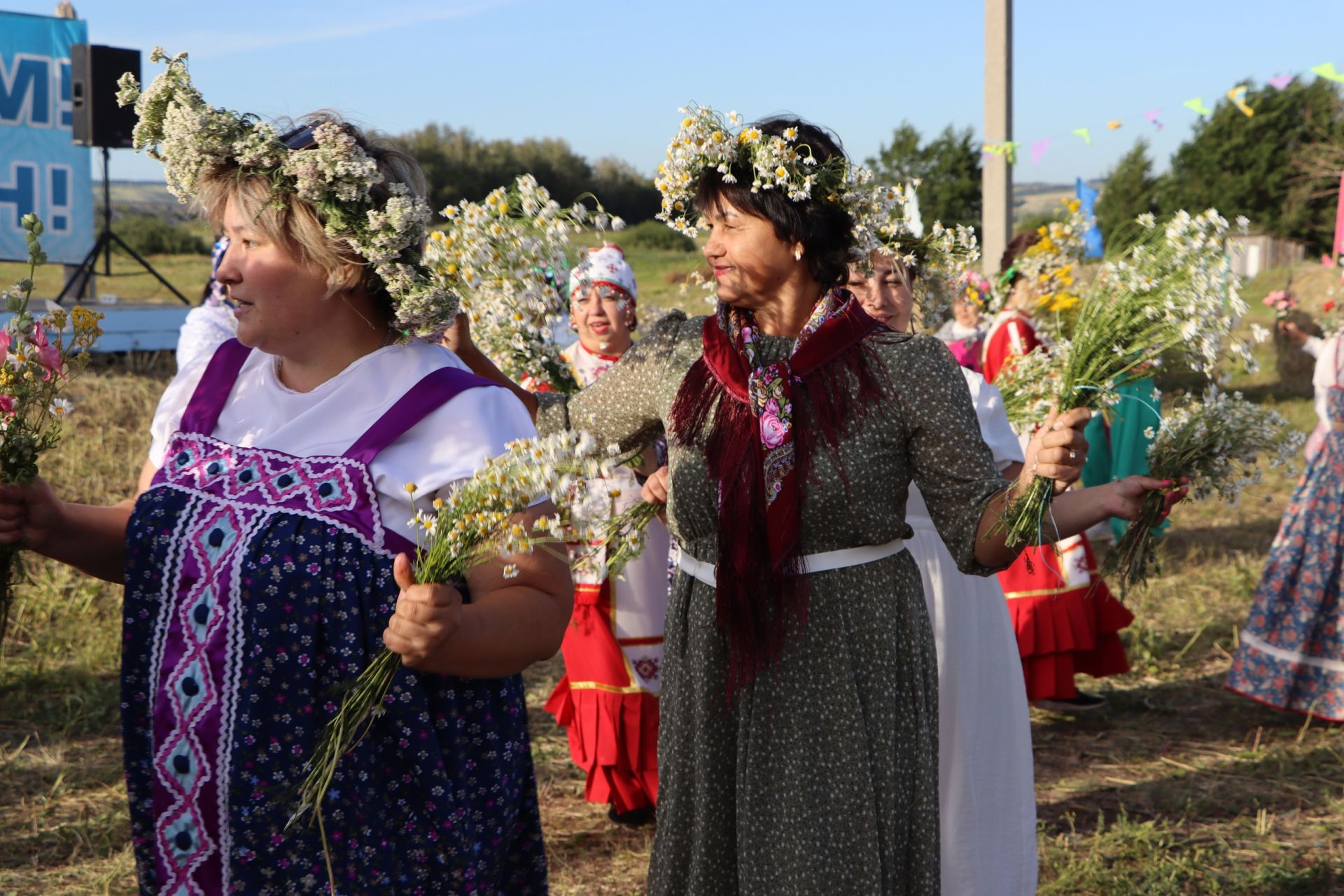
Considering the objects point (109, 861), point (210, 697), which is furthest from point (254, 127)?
point (109, 861)

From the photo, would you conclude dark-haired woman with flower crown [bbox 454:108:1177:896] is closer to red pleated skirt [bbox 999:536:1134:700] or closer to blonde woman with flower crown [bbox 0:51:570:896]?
blonde woman with flower crown [bbox 0:51:570:896]

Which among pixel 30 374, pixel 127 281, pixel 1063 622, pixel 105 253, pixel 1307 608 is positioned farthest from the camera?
pixel 127 281

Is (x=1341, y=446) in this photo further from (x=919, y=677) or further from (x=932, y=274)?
(x=919, y=677)

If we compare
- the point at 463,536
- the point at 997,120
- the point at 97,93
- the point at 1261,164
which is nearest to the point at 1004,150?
the point at 997,120

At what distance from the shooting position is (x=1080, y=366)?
2408 mm

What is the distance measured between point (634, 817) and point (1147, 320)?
9.48ft

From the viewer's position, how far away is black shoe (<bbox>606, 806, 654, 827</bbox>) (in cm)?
460

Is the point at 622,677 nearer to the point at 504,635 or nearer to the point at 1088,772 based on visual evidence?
the point at 1088,772

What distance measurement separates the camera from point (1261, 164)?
25.9 metres

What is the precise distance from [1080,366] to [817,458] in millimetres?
535

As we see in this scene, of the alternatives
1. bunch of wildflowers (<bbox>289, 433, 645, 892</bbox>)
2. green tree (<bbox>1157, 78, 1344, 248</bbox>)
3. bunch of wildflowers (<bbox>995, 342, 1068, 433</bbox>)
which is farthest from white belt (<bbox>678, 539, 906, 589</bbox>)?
green tree (<bbox>1157, 78, 1344, 248</bbox>)

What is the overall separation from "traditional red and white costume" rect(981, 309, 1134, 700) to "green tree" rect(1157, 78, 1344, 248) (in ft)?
70.5

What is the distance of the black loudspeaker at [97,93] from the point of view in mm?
8336

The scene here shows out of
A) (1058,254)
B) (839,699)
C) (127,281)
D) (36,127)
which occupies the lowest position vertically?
(839,699)
